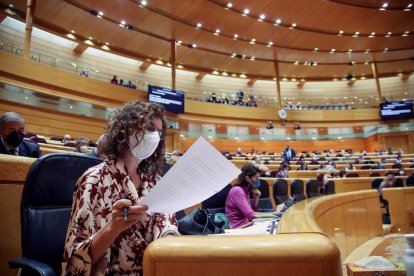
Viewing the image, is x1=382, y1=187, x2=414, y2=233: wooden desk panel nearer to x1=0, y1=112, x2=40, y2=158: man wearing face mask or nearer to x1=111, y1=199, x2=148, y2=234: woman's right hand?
x1=111, y1=199, x2=148, y2=234: woman's right hand

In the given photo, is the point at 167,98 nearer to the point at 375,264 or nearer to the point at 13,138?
the point at 13,138

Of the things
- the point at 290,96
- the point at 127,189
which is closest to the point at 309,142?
the point at 290,96

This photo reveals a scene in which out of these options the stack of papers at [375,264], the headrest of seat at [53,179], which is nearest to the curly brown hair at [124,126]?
the headrest of seat at [53,179]

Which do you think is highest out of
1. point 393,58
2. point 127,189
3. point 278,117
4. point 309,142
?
point 393,58

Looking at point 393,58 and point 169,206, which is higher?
point 393,58

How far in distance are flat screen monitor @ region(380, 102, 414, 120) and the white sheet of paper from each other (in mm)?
18584

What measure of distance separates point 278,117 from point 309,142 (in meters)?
3.43

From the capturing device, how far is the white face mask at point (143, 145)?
4.14 ft

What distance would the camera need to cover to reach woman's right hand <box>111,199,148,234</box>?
2.94ft

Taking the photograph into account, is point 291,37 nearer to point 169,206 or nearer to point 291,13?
point 291,13

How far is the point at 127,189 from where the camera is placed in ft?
4.00

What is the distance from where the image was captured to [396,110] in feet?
54.3

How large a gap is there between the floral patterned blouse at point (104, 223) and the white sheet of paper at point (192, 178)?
0.31 m

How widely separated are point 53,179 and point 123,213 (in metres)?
0.54
